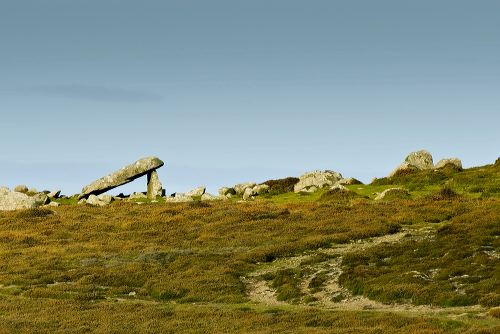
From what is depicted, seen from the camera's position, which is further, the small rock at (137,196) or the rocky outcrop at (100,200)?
the small rock at (137,196)

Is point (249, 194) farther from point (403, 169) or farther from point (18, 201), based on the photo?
point (18, 201)

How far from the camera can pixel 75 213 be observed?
3457 inches

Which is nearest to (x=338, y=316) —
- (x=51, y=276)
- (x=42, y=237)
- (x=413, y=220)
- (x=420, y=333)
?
(x=420, y=333)

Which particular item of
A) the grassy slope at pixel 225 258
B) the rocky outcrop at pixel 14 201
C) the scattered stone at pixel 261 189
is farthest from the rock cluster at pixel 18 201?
the scattered stone at pixel 261 189

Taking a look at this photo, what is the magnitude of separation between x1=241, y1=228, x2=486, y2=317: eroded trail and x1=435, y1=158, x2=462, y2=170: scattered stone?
4321 cm

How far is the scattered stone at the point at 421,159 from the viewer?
361 ft

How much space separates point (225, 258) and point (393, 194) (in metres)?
33.5

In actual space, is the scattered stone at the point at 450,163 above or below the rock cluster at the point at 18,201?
above

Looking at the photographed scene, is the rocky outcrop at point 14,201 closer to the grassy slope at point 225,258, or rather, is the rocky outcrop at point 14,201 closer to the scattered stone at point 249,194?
the grassy slope at point 225,258

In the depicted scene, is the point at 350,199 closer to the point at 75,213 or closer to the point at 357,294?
the point at 75,213

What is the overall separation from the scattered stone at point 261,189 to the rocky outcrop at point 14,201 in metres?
30.8

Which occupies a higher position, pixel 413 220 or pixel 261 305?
pixel 413 220

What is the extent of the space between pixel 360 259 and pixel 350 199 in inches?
1381


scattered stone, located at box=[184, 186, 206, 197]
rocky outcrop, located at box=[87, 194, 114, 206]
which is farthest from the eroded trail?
rocky outcrop, located at box=[87, 194, 114, 206]
